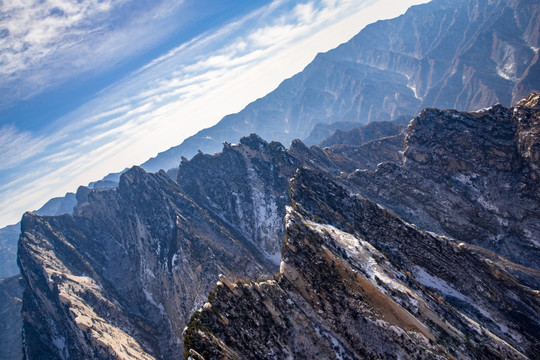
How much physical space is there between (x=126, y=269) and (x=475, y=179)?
481 ft

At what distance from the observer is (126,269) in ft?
444

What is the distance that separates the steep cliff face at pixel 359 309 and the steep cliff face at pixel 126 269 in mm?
60423

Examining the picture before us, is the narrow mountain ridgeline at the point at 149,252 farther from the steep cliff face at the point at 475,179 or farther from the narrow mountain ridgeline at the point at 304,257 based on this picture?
the steep cliff face at the point at 475,179

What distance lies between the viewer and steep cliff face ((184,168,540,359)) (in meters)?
40.7

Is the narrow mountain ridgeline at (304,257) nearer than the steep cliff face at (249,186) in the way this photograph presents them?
Yes

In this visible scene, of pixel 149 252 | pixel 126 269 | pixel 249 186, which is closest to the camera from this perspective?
pixel 149 252

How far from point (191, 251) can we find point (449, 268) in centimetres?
8613

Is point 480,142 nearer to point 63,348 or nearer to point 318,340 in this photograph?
point 318,340

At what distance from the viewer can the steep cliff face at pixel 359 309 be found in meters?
40.7

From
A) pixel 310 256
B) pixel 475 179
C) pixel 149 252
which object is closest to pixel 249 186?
pixel 149 252

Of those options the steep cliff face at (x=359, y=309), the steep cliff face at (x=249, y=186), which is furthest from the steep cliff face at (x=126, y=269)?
the steep cliff face at (x=359, y=309)

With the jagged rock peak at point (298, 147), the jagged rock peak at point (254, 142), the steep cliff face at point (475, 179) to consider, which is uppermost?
the jagged rock peak at point (254, 142)

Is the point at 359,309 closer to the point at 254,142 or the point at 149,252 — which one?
the point at 149,252

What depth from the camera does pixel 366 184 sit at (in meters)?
126
